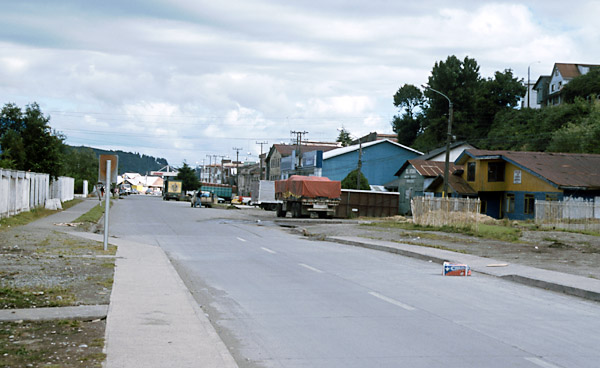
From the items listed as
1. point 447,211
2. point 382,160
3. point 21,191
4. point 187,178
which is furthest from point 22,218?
point 187,178

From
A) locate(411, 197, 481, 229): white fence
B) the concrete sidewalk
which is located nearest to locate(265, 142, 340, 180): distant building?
locate(411, 197, 481, 229): white fence

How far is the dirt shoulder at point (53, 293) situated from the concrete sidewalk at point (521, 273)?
8.80m

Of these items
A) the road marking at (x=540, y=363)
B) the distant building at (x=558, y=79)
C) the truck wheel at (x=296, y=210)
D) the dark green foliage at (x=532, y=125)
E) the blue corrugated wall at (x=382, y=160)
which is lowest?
the road marking at (x=540, y=363)

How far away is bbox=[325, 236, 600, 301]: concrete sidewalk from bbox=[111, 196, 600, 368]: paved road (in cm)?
38

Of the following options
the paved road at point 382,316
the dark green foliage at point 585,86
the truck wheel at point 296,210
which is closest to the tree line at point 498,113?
the dark green foliage at point 585,86

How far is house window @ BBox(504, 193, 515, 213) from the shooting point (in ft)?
182

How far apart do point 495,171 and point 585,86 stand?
111 ft

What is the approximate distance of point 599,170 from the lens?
52844 millimetres

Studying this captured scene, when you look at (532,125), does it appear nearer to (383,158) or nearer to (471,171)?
(383,158)

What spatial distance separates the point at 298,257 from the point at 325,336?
11.0 meters

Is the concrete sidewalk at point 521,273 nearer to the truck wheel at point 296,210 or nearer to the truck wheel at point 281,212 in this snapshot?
the truck wheel at point 296,210

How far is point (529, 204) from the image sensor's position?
53125 millimetres

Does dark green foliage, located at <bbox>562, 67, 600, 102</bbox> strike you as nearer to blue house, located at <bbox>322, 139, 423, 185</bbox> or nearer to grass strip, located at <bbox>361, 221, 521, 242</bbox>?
blue house, located at <bbox>322, 139, 423, 185</bbox>

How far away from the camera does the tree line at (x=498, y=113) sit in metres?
75.7
